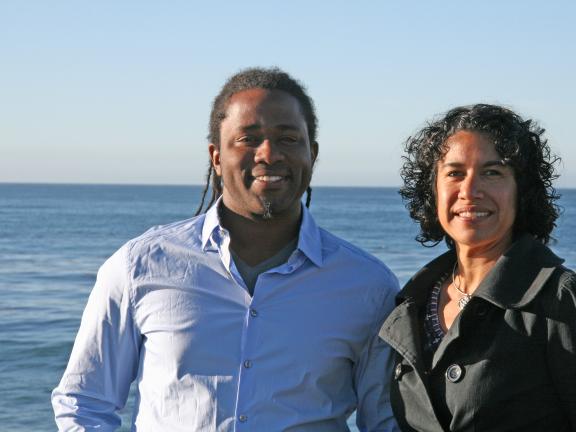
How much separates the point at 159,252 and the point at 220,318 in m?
0.39

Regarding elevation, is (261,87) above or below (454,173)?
above

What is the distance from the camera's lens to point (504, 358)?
3.46 meters

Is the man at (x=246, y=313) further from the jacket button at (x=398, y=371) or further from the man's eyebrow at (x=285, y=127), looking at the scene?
the jacket button at (x=398, y=371)

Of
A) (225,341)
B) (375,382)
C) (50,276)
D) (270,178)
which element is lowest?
(50,276)

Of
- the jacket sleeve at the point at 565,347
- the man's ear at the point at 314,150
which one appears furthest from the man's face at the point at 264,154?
the jacket sleeve at the point at 565,347

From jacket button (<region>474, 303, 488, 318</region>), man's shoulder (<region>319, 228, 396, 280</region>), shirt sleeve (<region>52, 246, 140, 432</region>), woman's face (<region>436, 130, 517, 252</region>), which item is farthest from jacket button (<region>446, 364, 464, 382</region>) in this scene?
shirt sleeve (<region>52, 246, 140, 432</region>)

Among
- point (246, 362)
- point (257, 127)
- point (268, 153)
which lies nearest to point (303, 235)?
point (268, 153)

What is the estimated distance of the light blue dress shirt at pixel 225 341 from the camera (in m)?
3.74

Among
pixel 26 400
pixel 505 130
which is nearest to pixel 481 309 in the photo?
pixel 505 130

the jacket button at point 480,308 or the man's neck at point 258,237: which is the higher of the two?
the man's neck at point 258,237

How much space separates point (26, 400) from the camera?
1251 cm

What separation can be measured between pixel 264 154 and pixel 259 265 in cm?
44

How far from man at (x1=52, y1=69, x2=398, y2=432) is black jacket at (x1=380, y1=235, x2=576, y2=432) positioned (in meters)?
0.25

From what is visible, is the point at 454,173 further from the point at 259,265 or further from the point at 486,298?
the point at 259,265
